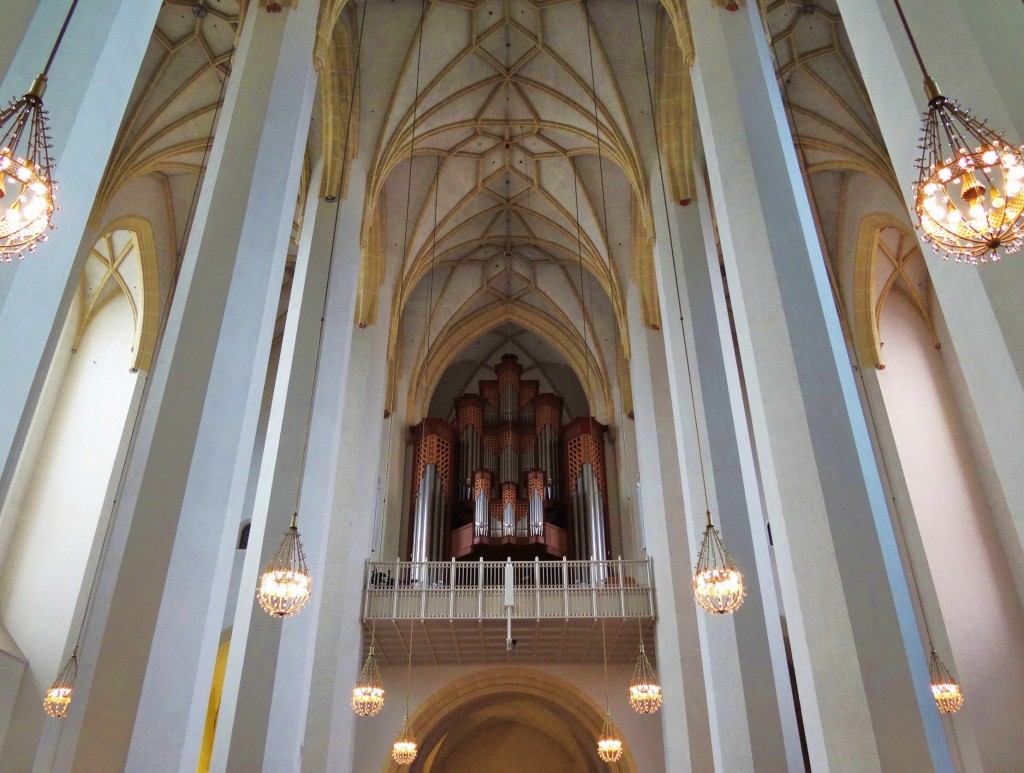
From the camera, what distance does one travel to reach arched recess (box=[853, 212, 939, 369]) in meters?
14.5

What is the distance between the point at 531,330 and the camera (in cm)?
2192

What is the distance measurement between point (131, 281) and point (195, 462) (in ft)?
37.8

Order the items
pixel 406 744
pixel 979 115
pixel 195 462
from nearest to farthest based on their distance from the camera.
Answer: pixel 979 115 → pixel 195 462 → pixel 406 744

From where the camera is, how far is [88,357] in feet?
51.6

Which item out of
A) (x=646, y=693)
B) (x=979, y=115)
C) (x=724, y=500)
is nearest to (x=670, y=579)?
(x=646, y=693)

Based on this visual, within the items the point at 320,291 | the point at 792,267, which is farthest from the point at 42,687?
the point at 792,267

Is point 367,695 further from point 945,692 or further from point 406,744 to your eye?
point 945,692

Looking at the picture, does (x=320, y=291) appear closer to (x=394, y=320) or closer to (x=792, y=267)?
(x=394, y=320)

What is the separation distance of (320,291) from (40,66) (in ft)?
23.6

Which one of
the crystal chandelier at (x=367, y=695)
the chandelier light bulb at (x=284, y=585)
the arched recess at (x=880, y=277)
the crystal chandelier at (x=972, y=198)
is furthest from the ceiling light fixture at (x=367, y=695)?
the arched recess at (x=880, y=277)

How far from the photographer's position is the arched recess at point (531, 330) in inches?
826

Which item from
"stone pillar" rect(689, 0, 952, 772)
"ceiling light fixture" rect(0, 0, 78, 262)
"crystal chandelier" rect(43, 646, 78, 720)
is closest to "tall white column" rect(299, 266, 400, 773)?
"crystal chandelier" rect(43, 646, 78, 720)

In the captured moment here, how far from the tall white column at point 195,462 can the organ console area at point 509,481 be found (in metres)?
11.5

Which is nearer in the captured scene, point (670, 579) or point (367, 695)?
point (367, 695)
